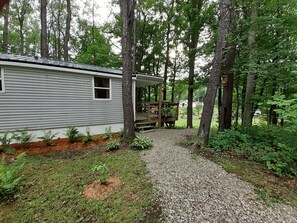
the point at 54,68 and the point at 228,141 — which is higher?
the point at 54,68

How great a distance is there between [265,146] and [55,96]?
8.03 m

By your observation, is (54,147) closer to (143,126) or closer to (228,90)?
(143,126)

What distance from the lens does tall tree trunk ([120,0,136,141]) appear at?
18.0 ft

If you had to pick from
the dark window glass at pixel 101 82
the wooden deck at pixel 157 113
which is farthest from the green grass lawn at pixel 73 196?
the wooden deck at pixel 157 113

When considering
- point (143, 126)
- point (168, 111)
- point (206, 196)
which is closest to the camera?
point (206, 196)

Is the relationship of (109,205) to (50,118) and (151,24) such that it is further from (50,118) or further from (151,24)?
(151,24)

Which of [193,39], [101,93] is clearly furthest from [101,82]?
[193,39]

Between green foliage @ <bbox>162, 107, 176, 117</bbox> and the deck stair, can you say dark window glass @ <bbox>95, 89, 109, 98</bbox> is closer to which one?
the deck stair

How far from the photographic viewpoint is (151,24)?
1557cm

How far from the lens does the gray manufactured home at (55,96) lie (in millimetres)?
6023

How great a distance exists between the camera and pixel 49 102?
6895 mm

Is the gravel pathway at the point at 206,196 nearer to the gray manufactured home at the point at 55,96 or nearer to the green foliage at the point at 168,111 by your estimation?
the gray manufactured home at the point at 55,96

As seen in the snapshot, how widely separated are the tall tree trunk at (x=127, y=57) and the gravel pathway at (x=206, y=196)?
1.93 m

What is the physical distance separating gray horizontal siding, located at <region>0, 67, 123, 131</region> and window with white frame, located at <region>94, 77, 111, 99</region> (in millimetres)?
245
